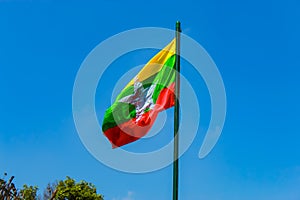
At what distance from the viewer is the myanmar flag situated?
11984 mm

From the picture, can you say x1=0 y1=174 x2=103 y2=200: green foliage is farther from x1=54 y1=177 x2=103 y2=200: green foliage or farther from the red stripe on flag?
the red stripe on flag

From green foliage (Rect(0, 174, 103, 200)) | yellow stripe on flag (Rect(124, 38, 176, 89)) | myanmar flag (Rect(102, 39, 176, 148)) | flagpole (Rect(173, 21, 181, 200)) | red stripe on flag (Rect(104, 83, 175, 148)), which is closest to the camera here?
flagpole (Rect(173, 21, 181, 200))

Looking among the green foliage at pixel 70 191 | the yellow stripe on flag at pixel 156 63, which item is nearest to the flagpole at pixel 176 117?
the yellow stripe on flag at pixel 156 63

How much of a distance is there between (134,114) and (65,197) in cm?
2734

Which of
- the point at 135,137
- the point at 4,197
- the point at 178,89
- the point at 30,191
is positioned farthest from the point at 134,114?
the point at 30,191

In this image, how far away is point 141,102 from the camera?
487 inches

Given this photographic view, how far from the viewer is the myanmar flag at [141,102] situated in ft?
39.3

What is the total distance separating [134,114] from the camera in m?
12.3

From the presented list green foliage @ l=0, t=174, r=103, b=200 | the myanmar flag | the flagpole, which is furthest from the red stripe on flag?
green foliage @ l=0, t=174, r=103, b=200

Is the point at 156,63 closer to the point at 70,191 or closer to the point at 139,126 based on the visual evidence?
the point at 139,126

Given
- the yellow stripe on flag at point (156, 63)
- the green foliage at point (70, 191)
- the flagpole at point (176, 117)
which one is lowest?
the flagpole at point (176, 117)

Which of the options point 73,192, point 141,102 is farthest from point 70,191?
point 141,102

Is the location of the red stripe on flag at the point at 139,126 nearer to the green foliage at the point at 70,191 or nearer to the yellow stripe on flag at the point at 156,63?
the yellow stripe on flag at the point at 156,63

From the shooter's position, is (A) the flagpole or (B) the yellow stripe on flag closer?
(A) the flagpole
